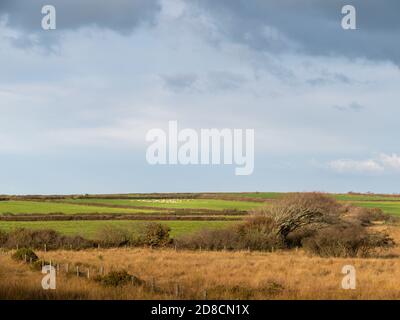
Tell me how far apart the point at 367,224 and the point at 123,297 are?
68.2 metres

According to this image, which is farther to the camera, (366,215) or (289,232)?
(366,215)

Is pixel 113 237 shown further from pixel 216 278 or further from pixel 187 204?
pixel 187 204

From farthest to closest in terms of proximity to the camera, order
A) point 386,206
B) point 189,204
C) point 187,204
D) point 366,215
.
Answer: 1. point 386,206
2. point 187,204
3. point 189,204
4. point 366,215

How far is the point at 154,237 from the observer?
49.0 meters

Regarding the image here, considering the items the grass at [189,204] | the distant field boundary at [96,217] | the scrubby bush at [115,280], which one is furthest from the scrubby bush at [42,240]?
the grass at [189,204]

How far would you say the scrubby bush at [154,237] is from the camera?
48634mm

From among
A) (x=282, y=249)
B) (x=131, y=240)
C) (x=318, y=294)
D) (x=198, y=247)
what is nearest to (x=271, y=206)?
(x=282, y=249)

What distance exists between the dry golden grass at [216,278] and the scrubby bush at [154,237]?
4.11m

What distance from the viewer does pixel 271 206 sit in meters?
52.5

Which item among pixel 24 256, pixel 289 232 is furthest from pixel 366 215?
pixel 24 256

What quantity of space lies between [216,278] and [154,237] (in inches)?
889

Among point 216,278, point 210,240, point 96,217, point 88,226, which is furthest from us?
point 96,217

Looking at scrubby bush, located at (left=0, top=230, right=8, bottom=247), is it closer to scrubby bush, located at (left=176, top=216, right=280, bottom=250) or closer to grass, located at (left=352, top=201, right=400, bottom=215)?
scrubby bush, located at (left=176, top=216, right=280, bottom=250)
